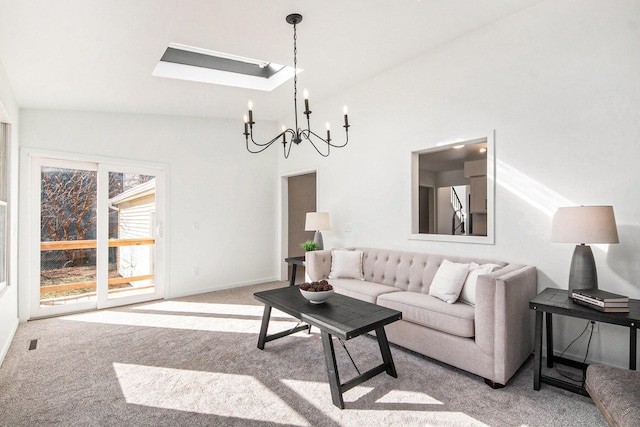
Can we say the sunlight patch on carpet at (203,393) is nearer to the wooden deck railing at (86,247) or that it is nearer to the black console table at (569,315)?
the black console table at (569,315)

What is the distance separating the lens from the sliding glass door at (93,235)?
3998mm

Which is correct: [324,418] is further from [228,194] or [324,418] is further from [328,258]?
[228,194]

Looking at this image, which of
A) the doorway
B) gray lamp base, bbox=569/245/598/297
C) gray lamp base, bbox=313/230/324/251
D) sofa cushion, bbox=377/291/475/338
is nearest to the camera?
gray lamp base, bbox=569/245/598/297

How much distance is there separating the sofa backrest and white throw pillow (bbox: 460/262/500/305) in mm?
188

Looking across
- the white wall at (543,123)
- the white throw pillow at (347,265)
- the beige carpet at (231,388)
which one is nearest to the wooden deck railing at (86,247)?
the beige carpet at (231,388)

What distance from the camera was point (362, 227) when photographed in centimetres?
454

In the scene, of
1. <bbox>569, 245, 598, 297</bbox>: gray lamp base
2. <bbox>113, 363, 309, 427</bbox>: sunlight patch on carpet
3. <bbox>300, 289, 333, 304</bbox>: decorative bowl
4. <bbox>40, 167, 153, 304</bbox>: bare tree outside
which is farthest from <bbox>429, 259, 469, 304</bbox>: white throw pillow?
<bbox>40, 167, 153, 304</bbox>: bare tree outside

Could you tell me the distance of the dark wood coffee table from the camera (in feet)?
7.10

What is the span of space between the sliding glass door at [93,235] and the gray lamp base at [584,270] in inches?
192

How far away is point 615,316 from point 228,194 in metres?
4.91

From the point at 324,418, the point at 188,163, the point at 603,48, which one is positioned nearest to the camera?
the point at 324,418

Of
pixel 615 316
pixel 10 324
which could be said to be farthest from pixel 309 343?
pixel 10 324

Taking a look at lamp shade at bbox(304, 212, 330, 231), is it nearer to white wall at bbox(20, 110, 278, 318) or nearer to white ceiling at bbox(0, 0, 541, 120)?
white wall at bbox(20, 110, 278, 318)

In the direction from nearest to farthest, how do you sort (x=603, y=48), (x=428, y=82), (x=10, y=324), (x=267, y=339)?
1. (x=603, y=48)
2. (x=267, y=339)
3. (x=10, y=324)
4. (x=428, y=82)
